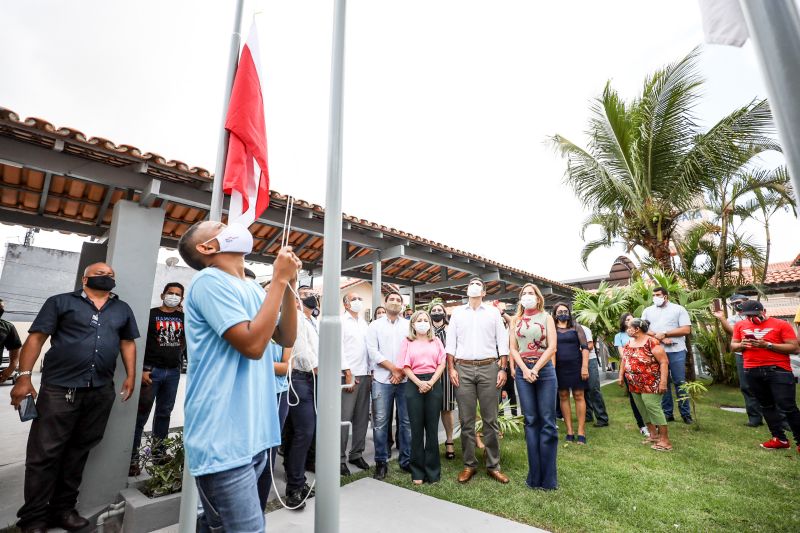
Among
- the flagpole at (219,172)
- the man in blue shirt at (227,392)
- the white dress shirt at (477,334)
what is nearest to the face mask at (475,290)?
the white dress shirt at (477,334)

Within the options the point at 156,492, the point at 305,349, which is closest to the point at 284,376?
the point at 305,349

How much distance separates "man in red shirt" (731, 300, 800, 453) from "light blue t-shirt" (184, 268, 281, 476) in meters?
6.42

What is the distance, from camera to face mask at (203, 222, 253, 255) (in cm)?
168

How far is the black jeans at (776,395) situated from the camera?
459 cm

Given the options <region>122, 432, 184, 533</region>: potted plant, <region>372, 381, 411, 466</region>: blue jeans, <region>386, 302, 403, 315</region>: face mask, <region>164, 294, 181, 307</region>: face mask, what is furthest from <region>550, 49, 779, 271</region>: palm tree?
<region>122, 432, 184, 533</region>: potted plant

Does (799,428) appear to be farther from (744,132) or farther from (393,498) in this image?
(744,132)

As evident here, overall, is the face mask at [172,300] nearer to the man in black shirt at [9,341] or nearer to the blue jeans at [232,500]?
the man in black shirt at [9,341]

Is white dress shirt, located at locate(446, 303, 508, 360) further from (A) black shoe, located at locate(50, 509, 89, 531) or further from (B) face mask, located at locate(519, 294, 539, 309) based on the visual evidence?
(A) black shoe, located at locate(50, 509, 89, 531)

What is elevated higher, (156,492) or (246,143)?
(246,143)

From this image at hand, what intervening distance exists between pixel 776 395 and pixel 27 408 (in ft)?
27.4

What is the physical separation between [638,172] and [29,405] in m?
11.6

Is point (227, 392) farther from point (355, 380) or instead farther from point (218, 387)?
point (355, 380)

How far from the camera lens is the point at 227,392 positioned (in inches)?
57.7

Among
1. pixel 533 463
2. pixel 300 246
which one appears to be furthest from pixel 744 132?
pixel 300 246
